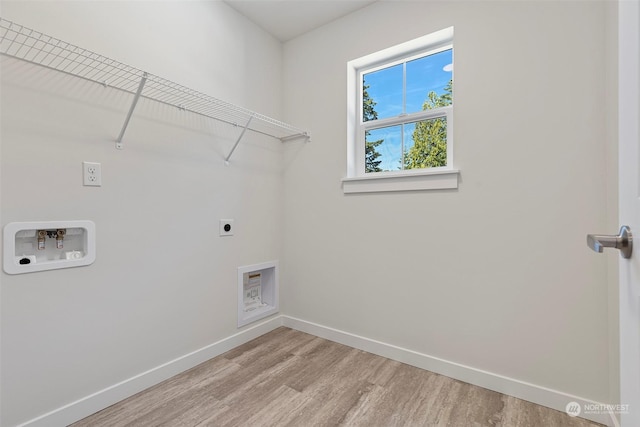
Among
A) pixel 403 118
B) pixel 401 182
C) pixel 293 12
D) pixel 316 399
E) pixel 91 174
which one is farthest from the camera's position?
pixel 293 12

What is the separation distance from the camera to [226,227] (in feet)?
6.82

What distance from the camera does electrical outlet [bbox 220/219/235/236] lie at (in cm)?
205

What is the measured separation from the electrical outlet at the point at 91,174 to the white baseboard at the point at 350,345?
1033 millimetres

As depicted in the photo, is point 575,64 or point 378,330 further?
point 378,330

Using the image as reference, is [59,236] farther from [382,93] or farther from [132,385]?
[382,93]

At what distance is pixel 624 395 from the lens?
22.7 inches

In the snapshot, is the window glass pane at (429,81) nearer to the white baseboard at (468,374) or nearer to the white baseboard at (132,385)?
the white baseboard at (468,374)

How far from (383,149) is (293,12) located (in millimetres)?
1222

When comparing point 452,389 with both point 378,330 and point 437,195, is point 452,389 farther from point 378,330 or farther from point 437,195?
point 437,195

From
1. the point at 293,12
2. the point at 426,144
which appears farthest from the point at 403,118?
the point at 293,12

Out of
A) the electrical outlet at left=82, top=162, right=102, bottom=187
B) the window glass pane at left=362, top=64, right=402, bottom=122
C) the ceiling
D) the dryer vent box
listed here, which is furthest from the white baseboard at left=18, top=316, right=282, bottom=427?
the ceiling

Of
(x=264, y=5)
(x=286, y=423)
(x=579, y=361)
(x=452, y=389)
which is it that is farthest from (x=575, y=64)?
(x=286, y=423)

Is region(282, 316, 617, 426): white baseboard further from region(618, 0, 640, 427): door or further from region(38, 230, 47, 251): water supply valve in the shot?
region(38, 230, 47, 251): water supply valve

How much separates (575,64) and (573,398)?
1.63m
